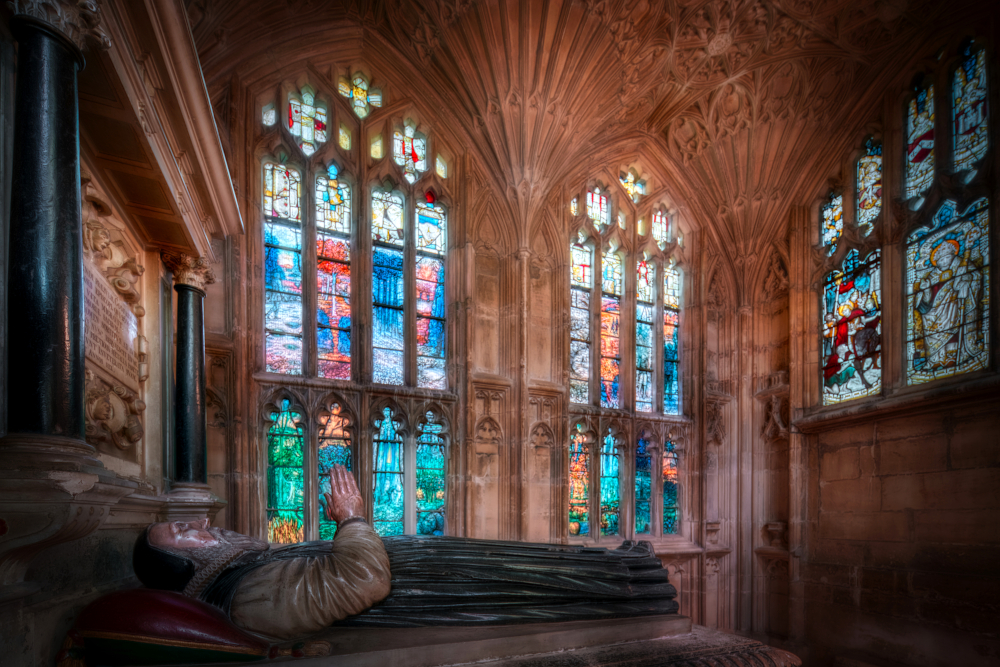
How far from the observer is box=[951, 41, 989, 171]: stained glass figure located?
7.02 meters

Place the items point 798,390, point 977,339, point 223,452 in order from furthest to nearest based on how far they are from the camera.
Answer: point 798,390 → point 977,339 → point 223,452

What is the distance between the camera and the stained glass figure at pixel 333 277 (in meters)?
7.01

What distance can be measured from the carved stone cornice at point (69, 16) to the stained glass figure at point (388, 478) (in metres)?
5.06

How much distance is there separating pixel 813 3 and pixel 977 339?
4124mm

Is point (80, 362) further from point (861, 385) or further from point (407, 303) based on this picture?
point (861, 385)

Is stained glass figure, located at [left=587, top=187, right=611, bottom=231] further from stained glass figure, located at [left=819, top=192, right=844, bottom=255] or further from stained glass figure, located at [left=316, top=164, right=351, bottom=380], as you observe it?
stained glass figure, located at [left=316, top=164, right=351, bottom=380]

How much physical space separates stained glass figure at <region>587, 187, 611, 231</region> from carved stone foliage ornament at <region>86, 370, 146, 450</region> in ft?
21.4

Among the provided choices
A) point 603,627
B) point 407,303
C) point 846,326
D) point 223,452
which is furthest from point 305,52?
point 846,326

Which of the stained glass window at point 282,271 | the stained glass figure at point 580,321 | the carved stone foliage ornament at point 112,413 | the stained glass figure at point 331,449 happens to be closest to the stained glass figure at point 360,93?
the stained glass window at point 282,271

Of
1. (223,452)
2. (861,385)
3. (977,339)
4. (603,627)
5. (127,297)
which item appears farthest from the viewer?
(861,385)

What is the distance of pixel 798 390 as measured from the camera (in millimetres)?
8789

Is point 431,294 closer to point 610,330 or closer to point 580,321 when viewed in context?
point 580,321

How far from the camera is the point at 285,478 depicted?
657 centimetres

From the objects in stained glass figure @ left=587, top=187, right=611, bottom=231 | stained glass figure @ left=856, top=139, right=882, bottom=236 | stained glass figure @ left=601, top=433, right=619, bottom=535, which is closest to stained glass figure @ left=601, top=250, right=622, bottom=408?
stained glass figure @ left=587, top=187, right=611, bottom=231
